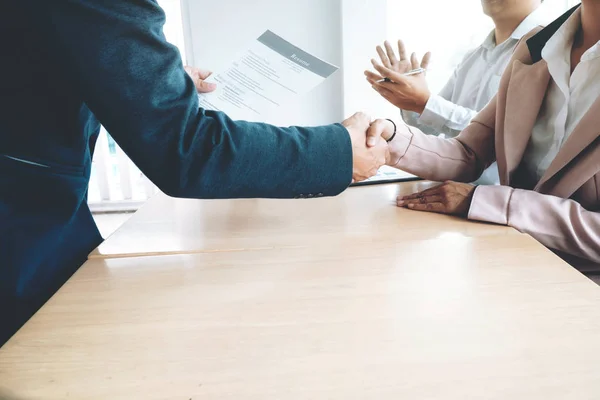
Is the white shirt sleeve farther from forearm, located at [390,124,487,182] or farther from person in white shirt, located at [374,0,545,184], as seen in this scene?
forearm, located at [390,124,487,182]

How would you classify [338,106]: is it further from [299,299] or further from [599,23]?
[299,299]

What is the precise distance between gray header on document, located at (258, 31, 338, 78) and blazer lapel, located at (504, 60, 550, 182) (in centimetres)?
47

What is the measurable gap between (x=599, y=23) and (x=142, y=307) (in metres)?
1.16

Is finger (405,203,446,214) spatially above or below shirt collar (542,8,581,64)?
below

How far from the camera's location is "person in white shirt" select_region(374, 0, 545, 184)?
1588 mm

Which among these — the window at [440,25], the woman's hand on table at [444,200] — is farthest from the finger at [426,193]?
the window at [440,25]

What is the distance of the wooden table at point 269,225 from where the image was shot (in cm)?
81

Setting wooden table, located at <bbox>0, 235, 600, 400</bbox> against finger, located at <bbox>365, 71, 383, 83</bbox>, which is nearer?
wooden table, located at <bbox>0, 235, 600, 400</bbox>

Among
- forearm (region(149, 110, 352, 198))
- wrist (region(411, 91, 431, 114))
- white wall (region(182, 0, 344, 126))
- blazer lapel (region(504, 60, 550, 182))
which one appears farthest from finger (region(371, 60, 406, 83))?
white wall (region(182, 0, 344, 126))

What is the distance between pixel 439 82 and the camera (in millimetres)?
2641

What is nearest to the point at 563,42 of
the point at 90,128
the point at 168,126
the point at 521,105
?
the point at 521,105

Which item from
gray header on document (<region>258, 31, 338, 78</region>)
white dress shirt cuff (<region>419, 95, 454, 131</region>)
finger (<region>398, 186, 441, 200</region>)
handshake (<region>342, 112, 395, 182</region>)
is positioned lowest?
finger (<region>398, 186, 441, 200</region>)

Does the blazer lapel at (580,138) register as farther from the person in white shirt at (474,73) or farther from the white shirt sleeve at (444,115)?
the white shirt sleeve at (444,115)

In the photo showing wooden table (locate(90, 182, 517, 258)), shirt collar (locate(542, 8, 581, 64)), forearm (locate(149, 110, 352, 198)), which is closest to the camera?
forearm (locate(149, 110, 352, 198))
